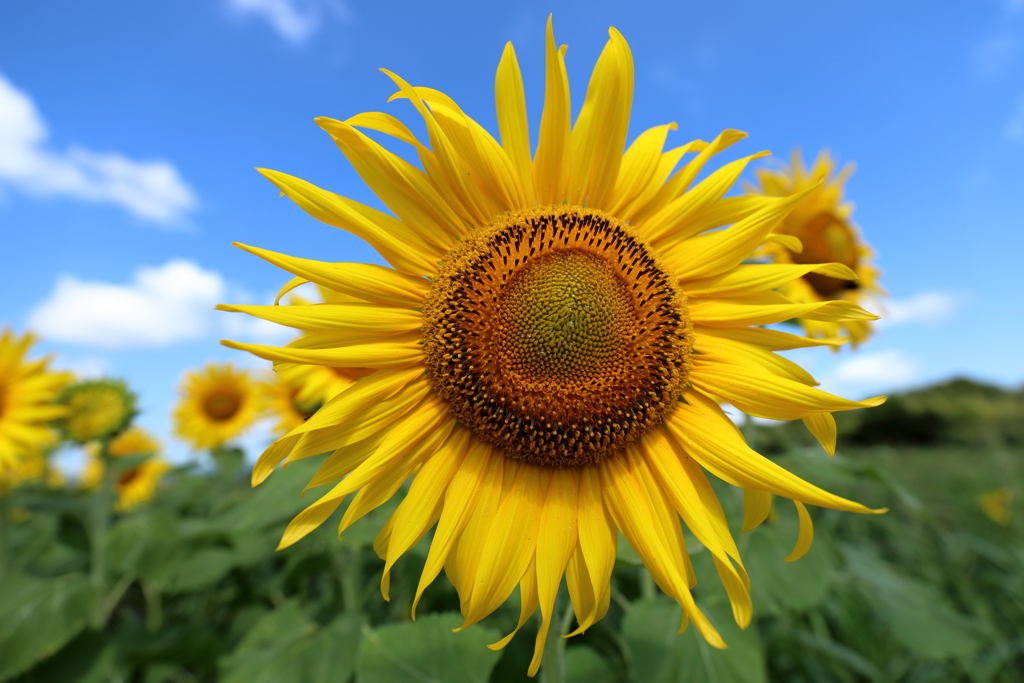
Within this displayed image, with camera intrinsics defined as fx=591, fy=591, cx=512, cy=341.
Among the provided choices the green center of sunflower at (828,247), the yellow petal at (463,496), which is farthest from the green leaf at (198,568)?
the green center of sunflower at (828,247)

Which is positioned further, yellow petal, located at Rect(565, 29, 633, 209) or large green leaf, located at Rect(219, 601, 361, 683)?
large green leaf, located at Rect(219, 601, 361, 683)

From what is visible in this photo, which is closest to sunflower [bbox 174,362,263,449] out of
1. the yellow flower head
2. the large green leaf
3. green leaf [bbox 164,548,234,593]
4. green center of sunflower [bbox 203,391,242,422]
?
green center of sunflower [bbox 203,391,242,422]

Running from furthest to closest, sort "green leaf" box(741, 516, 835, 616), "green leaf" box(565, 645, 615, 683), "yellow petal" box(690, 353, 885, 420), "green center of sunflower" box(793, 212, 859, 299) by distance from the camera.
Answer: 1. "green center of sunflower" box(793, 212, 859, 299)
2. "green leaf" box(741, 516, 835, 616)
3. "green leaf" box(565, 645, 615, 683)
4. "yellow petal" box(690, 353, 885, 420)

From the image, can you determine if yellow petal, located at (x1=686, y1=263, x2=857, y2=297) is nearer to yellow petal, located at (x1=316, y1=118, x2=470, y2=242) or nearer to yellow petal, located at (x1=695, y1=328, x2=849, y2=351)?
yellow petal, located at (x1=695, y1=328, x2=849, y2=351)

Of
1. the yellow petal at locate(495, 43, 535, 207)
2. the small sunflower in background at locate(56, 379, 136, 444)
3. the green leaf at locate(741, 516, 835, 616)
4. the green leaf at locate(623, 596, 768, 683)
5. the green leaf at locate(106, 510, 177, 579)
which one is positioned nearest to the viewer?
the yellow petal at locate(495, 43, 535, 207)

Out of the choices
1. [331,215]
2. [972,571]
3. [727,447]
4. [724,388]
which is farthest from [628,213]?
[972,571]

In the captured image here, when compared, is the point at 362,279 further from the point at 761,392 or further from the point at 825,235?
the point at 825,235

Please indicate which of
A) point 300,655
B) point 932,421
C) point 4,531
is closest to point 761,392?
point 300,655

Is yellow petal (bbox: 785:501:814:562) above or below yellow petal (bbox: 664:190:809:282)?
below

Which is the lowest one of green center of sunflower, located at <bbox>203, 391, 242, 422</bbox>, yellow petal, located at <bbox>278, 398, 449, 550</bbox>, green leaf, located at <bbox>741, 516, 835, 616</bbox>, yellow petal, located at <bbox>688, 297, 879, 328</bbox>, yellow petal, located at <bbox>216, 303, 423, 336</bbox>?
green leaf, located at <bbox>741, 516, 835, 616</bbox>
